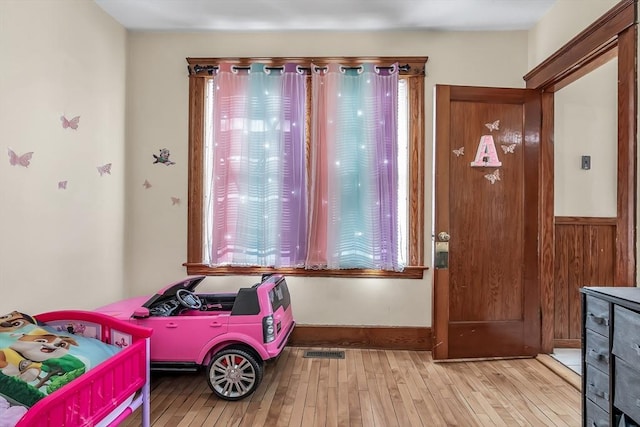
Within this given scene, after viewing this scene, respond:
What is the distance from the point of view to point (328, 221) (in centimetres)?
300

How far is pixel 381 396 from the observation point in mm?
2303

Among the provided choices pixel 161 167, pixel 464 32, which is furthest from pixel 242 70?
pixel 464 32

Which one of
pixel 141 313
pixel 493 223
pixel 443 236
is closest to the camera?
pixel 141 313

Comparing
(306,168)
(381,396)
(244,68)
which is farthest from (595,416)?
(244,68)

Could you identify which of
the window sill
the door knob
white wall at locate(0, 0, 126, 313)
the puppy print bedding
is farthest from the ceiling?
the puppy print bedding

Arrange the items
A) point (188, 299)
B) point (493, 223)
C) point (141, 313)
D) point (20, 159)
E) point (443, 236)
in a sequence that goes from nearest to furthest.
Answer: point (20, 159) → point (141, 313) → point (188, 299) → point (443, 236) → point (493, 223)

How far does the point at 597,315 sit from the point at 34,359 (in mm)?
2319

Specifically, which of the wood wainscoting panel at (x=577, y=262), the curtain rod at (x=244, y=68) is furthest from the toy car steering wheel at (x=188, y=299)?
the wood wainscoting panel at (x=577, y=262)

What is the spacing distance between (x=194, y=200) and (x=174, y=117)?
2.35 feet

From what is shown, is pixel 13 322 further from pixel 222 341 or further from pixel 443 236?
pixel 443 236

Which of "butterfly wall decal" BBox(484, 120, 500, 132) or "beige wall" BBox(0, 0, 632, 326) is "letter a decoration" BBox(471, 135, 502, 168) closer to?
"butterfly wall decal" BBox(484, 120, 500, 132)

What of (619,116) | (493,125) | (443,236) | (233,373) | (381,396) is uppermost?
(493,125)

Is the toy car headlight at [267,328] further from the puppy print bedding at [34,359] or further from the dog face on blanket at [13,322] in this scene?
the dog face on blanket at [13,322]

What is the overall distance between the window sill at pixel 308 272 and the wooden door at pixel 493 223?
0.32m
